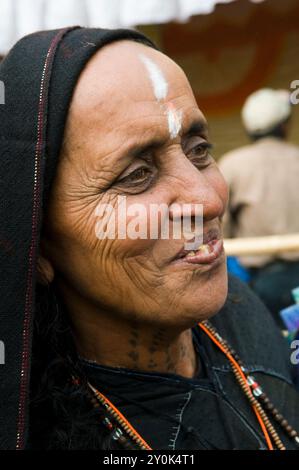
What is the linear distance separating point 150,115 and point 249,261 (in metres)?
2.82

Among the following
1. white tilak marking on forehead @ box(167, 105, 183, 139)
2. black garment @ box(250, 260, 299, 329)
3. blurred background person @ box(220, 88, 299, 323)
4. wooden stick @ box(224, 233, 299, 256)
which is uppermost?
white tilak marking on forehead @ box(167, 105, 183, 139)

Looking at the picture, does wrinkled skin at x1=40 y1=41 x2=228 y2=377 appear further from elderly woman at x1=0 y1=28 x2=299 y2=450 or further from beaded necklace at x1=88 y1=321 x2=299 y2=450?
beaded necklace at x1=88 y1=321 x2=299 y2=450

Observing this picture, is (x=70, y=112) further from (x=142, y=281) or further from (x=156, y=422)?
(x=156, y=422)

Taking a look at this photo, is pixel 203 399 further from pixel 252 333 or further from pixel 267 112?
pixel 267 112

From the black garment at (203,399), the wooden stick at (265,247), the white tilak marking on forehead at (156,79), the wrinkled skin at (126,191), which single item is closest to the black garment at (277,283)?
the wooden stick at (265,247)

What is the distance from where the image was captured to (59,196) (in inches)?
56.2

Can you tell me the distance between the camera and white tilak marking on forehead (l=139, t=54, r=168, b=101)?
4.74ft

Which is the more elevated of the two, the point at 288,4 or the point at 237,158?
the point at 288,4

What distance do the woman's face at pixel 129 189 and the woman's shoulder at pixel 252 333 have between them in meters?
0.43

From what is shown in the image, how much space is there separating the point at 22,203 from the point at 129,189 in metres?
0.26

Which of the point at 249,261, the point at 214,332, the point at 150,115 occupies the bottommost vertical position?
the point at 249,261

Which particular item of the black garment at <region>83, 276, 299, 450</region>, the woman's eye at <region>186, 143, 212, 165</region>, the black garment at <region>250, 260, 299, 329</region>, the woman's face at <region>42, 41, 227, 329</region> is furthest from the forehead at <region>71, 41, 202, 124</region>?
the black garment at <region>250, 260, 299, 329</region>
